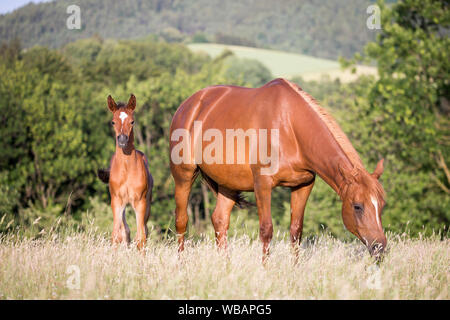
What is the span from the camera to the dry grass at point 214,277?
13.9 ft

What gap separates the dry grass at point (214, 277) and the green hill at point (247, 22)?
61.2 metres

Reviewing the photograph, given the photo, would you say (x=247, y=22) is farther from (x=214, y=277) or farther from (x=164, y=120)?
(x=214, y=277)

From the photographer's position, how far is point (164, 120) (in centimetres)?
3819

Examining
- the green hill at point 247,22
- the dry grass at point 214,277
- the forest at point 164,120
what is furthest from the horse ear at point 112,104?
the green hill at point 247,22

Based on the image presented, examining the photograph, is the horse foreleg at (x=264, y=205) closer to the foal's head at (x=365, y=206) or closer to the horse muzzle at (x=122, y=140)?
the foal's head at (x=365, y=206)

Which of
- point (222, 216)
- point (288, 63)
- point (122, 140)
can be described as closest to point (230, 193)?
point (222, 216)

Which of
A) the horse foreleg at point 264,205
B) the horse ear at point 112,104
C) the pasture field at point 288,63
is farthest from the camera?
the pasture field at point 288,63

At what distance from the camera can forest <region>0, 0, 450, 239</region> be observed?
1992 cm

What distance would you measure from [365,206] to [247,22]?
122 m

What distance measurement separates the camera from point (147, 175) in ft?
25.1

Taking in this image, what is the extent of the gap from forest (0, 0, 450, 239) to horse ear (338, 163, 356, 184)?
8.41 feet

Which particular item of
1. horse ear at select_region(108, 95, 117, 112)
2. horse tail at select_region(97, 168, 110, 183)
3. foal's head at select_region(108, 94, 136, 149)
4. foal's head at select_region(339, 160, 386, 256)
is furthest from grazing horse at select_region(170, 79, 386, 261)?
horse tail at select_region(97, 168, 110, 183)

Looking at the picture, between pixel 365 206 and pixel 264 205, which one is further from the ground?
pixel 365 206

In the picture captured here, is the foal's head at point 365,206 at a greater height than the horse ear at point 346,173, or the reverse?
the horse ear at point 346,173
